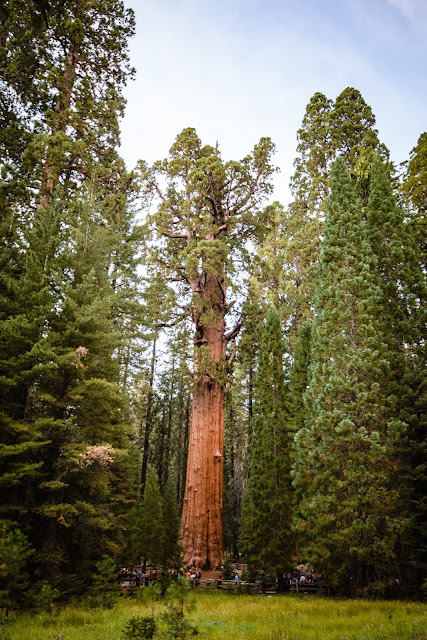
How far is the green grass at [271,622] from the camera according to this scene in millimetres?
5992

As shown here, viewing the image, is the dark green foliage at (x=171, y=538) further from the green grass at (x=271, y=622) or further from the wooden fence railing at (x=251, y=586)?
the green grass at (x=271, y=622)

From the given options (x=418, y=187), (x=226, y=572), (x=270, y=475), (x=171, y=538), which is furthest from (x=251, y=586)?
(x=418, y=187)

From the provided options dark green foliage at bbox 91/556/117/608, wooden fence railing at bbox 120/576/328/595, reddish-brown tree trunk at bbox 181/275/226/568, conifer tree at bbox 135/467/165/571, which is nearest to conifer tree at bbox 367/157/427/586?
wooden fence railing at bbox 120/576/328/595

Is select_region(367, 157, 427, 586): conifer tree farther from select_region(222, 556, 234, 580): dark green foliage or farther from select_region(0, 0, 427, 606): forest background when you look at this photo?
select_region(222, 556, 234, 580): dark green foliage

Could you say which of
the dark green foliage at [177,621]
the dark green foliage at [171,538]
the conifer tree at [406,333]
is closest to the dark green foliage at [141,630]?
the dark green foliage at [177,621]

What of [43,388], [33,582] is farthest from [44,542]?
[43,388]

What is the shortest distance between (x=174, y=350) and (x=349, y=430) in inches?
355

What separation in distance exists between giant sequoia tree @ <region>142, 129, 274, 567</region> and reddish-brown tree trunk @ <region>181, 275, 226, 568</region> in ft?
0.11

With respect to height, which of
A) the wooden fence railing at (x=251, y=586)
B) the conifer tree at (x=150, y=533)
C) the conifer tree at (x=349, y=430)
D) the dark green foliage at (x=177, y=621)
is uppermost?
the conifer tree at (x=349, y=430)

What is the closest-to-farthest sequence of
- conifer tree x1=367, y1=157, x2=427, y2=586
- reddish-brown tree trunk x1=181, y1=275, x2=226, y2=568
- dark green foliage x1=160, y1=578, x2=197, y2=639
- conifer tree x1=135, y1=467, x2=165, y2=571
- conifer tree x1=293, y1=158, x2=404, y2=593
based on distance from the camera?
1. dark green foliage x1=160, y1=578, x2=197, y2=639
2. conifer tree x1=293, y1=158, x2=404, y2=593
3. conifer tree x1=367, y1=157, x2=427, y2=586
4. reddish-brown tree trunk x1=181, y1=275, x2=226, y2=568
5. conifer tree x1=135, y1=467, x2=165, y2=571

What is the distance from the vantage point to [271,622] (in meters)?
7.55

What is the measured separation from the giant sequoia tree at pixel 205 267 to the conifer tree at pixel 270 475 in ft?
5.24

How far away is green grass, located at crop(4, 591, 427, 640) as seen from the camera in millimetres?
5992

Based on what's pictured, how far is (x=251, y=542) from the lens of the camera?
13.4 metres
